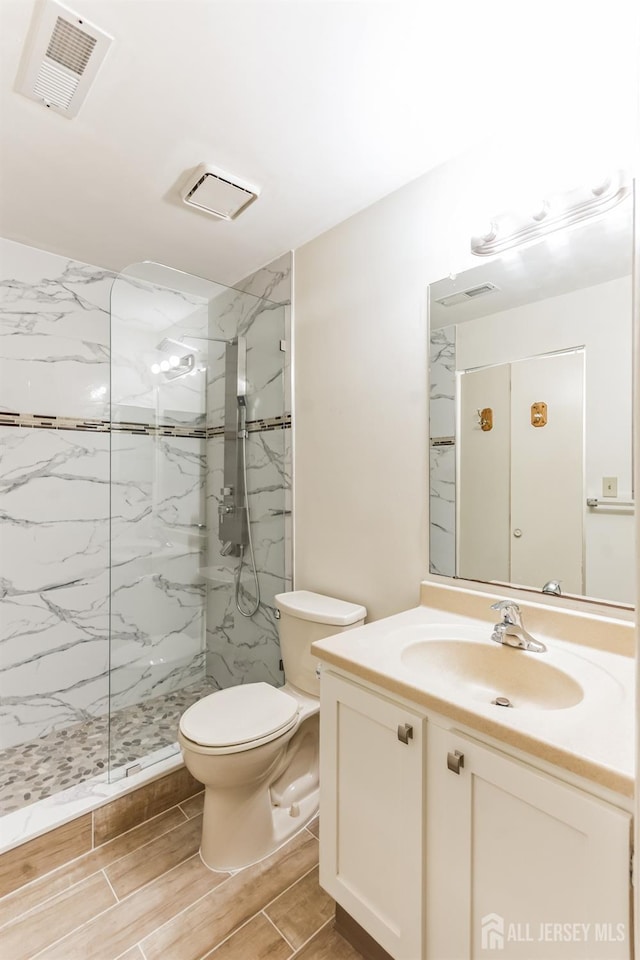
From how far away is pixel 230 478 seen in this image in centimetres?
238

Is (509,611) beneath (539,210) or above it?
beneath

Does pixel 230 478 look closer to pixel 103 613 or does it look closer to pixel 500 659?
pixel 103 613

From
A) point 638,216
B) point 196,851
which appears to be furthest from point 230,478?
point 638,216

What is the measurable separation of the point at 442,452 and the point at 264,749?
116 centimetres

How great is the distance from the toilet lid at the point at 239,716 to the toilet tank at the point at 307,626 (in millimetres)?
111

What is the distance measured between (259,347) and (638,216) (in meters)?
1.96

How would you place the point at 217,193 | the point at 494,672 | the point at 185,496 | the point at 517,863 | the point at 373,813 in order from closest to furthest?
the point at 517,863 → the point at 373,813 → the point at 494,672 → the point at 217,193 → the point at 185,496

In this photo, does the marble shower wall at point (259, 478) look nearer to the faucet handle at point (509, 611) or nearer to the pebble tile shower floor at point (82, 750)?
the pebble tile shower floor at point (82, 750)

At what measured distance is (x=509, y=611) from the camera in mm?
1230

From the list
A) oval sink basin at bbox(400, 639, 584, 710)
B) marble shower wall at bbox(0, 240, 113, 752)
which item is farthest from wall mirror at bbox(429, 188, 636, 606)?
marble shower wall at bbox(0, 240, 113, 752)

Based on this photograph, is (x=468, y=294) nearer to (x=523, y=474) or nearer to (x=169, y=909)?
(x=523, y=474)

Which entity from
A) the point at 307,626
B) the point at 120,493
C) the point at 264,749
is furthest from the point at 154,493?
the point at 264,749

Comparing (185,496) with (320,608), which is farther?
(185,496)

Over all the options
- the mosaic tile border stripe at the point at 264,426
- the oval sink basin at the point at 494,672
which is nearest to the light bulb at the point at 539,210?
the oval sink basin at the point at 494,672
